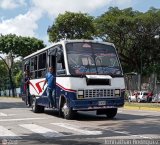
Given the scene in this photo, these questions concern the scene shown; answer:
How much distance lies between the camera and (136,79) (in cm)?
4759

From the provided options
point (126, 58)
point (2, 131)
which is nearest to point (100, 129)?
point (2, 131)

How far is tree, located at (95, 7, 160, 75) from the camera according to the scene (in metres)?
56.4

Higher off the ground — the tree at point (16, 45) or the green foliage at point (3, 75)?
the tree at point (16, 45)

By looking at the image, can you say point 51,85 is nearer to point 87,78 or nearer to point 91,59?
point 91,59

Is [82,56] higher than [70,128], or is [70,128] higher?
[82,56]

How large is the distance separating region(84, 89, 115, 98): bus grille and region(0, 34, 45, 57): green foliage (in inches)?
2046

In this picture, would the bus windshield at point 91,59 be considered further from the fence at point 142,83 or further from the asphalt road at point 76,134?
the fence at point 142,83

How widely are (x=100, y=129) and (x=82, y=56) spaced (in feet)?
14.3

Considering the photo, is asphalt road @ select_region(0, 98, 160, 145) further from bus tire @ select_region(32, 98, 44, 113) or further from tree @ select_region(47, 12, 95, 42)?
tree @ select_region(47, 12, 95, 42)

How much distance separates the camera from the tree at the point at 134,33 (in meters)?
56.4

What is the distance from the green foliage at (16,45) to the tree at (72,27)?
53.0ft

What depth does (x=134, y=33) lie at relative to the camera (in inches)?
2254

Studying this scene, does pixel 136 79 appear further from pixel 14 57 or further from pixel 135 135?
pixel 135 135

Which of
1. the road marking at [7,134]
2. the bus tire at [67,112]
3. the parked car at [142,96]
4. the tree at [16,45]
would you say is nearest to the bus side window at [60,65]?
the bus tire at [67,112]
